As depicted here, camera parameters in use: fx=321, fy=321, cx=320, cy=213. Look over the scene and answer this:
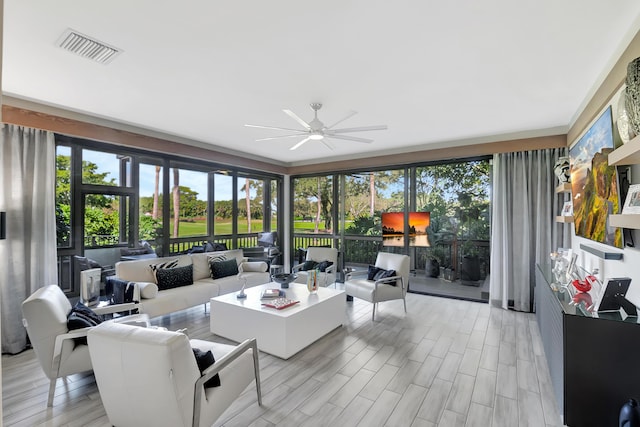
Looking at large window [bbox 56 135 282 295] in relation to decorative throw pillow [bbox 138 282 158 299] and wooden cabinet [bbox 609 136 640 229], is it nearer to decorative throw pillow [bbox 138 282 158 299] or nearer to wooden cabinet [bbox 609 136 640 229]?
decorative throw pillow [bbox 138 282 158 299]

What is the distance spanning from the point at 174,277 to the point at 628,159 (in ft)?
14.7

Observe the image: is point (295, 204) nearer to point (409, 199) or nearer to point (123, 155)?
point (409, 199)

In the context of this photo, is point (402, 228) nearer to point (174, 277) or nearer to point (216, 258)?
point (216, 258)

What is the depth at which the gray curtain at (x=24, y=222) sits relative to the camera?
3297 mm

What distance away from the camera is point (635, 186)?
199 cm

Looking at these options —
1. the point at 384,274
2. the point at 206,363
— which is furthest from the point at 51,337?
the point at 384,274

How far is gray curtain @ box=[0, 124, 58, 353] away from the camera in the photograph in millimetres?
3297

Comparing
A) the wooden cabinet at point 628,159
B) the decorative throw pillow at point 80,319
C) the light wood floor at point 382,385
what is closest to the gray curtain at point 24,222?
the light wood floor at point 382,385

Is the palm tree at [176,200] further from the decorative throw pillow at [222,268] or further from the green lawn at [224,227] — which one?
the decorative throw pillow at [222,268]

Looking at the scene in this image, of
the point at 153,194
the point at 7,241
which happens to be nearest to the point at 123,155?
the point at 153,194

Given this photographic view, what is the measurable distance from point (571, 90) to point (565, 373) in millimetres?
2586

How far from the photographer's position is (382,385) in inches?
104

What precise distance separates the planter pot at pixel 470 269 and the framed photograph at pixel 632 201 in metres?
3.18

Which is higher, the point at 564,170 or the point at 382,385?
the point at 564,170
